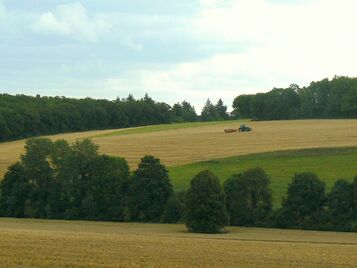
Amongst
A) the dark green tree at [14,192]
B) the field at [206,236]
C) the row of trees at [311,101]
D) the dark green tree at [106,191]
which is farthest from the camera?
the row of trees at [311,101]

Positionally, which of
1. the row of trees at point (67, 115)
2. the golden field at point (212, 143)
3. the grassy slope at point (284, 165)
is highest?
the row of trees at point (67, 115)

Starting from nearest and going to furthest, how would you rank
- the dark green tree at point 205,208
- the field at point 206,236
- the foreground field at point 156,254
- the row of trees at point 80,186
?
the foreground field at point 156,254 < the field at point 206,236 < the dark green tree at point 205,208 < the row of trees at point 80,186

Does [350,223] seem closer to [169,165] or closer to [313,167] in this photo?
[313,167]

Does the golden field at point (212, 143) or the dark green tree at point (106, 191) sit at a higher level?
the golden field at point (212, 143)

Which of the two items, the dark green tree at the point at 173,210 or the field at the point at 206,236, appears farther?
the dark green tree at the point at 173,210

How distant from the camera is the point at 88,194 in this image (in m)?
53.7

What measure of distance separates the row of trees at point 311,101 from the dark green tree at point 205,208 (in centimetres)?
7737

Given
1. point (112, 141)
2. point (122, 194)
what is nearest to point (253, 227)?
point (122, 194)

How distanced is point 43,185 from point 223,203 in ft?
64.8

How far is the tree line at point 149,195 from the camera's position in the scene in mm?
43375

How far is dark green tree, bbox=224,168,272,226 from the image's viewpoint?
46094 millimetres

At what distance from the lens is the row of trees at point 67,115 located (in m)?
118

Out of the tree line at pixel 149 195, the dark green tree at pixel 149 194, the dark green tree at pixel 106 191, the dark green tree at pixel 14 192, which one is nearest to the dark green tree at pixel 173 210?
the tree line at pixel 149 195

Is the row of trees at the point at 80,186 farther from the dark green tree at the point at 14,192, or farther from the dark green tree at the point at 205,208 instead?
the dark green tree at the point at 205,208
